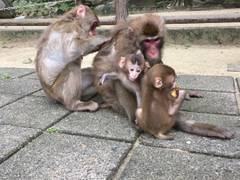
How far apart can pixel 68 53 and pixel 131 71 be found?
2.59ft

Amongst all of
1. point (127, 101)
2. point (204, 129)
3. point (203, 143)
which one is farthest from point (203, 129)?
point (127, 101)

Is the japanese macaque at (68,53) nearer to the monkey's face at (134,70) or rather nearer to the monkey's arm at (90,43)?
the monkey's arm at (90,43)

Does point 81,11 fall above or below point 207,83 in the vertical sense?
above

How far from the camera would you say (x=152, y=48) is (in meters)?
3.15

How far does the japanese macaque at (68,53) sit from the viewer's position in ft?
11.2

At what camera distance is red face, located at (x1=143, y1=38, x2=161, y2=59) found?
10.3ft

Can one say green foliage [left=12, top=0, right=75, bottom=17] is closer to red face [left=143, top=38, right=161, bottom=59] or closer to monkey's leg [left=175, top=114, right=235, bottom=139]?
red face [left=143, top=38, right=161, bottom=59]

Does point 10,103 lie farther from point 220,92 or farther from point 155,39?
point 220,92

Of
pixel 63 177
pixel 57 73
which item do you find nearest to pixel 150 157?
pixel 63 177

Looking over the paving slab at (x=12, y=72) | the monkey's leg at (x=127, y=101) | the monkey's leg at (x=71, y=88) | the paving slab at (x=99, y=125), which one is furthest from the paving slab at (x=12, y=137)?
the paving slab at (x=12, y=72)

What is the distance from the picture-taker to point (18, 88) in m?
4.48

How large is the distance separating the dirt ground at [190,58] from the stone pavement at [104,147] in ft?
5.82

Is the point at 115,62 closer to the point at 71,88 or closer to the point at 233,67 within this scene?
the point at 71,88

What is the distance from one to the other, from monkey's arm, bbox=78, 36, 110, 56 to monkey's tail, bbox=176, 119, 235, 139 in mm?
1073
